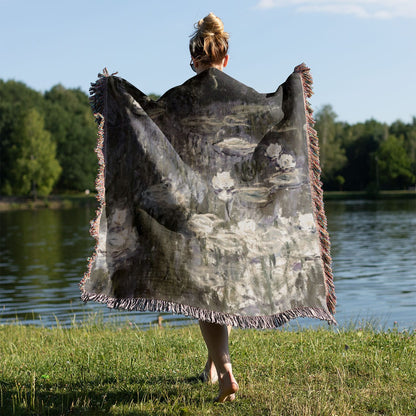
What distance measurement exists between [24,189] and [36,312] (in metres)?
52.9

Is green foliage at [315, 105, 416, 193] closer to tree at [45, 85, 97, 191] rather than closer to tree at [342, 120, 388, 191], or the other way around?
tree at [342, 120, 388, 191]

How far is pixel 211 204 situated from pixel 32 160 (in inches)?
2503

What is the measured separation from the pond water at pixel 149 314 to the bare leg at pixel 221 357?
241cm

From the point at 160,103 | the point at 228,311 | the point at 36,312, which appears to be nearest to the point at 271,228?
the point at 228,311

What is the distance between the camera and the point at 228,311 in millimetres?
3912

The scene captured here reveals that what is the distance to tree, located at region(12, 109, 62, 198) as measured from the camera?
6462cm

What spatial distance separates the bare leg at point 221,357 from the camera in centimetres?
391

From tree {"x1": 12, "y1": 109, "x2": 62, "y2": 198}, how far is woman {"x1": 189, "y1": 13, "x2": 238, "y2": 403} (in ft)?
204

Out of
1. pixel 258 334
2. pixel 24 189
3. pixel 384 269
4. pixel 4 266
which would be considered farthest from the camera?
pixel 24 189

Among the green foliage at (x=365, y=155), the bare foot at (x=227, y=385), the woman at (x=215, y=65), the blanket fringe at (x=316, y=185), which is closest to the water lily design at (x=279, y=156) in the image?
the blanket fringe at (x=316, y=185)

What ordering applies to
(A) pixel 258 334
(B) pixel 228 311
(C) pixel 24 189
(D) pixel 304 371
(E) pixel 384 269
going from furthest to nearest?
(C) pixel 24 189 < (E) pixel 384 269 < (A) pixel 258 334 < (D) pixel 304 371 < (B) pixel 228 311

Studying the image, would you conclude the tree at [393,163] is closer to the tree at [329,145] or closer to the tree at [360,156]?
the tree at [360,156]

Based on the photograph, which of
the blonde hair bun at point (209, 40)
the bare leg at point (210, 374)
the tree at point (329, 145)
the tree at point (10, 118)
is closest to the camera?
the blonde hair bun at point (209, 40)

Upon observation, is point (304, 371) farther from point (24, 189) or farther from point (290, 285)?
point (24, 189)
